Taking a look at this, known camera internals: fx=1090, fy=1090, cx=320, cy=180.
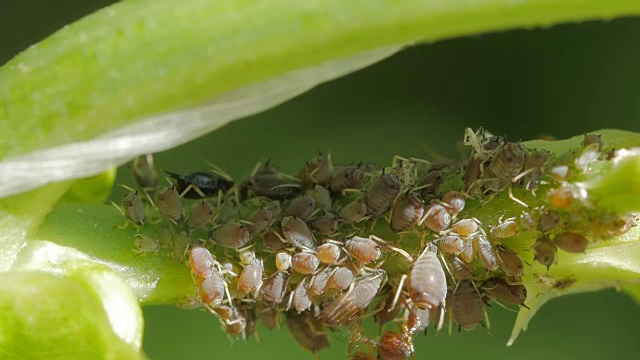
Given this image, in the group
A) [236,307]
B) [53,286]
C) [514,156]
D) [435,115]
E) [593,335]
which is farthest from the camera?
[435,115]

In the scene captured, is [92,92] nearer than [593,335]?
Yes

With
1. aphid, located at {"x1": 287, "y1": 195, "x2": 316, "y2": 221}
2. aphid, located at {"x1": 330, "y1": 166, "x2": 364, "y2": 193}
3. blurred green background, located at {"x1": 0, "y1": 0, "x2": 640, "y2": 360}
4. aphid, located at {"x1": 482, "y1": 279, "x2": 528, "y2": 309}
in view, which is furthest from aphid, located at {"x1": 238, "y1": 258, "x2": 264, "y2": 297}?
blurred green background, located at {"x1": 0, "y1": 0, "x2": 640, "y2": 360}

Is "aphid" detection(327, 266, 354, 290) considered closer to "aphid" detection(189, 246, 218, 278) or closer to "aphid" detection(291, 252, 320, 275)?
"aphid" detection(291, 252, 320, 275)

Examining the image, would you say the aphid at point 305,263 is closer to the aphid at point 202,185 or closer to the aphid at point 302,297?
the aphid at point 302,297

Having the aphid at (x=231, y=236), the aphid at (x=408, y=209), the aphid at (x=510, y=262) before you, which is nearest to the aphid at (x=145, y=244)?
the aphid at (x=231, y=236)

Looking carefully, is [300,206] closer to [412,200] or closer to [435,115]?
[412,200]

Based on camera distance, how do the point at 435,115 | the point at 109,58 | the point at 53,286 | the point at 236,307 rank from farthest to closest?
the point at 435,115 < the point at 236,307 < the point at 53,286 < the point at 109,58

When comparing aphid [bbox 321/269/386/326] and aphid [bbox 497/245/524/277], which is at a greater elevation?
aphid [bbox 497/245/524/277]

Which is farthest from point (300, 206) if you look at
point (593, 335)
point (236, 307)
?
point (593, 335)
